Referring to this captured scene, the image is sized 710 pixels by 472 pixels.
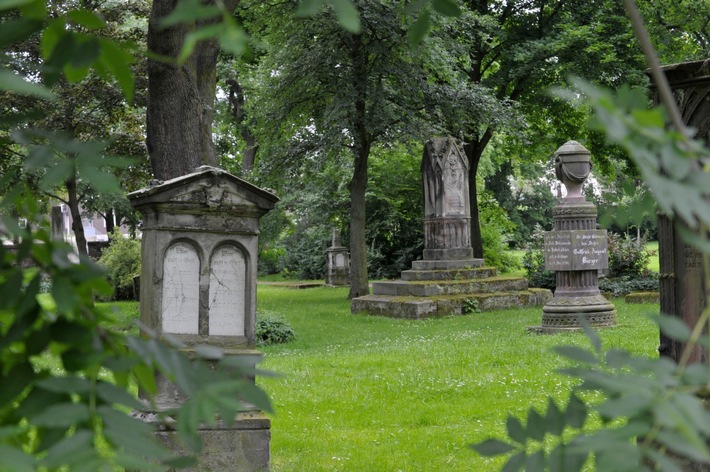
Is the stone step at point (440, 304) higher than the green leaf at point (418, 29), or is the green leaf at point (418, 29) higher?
the green leaf at point (418, 29)

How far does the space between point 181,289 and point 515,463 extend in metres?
5.03

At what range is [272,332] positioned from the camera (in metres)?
14.9

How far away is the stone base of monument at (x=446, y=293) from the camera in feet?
59.8

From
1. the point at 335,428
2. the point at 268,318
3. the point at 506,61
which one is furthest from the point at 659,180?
the point at 506,61

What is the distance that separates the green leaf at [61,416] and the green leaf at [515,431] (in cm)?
81

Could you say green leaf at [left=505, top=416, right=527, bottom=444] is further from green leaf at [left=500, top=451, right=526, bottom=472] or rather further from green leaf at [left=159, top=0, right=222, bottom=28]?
green leaf at [left=159, top=0, right=222, bottom=28]

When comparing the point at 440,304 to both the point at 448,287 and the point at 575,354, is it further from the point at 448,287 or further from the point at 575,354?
the point at 575,354

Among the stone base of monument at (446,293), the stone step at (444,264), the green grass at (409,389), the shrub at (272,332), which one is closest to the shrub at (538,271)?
the stone base of monument at (446,293)

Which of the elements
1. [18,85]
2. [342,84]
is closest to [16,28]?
[18,85]

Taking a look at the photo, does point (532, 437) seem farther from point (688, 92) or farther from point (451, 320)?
point (451, 320)

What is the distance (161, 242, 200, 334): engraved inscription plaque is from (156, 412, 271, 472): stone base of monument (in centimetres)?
78

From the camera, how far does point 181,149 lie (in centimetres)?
1123

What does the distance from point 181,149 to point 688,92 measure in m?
7.67

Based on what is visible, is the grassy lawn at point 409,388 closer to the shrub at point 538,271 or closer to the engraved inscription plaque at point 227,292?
the engraved inscription plaque at point 227,292
